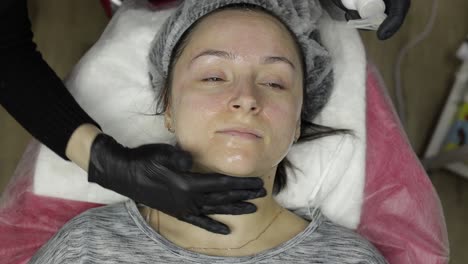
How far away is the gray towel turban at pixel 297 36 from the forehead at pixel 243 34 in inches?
0.9

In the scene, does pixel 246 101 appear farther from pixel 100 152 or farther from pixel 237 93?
pixel 100 152

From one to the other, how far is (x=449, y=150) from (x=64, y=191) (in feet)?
3.67

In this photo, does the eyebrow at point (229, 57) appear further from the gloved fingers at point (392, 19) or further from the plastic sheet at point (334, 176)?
the plastic sheet at point (334, 176)

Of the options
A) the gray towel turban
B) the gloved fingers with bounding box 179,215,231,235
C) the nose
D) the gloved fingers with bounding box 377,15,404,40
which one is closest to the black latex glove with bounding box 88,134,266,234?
the gloved fingers with bounding box 179,215,231,235

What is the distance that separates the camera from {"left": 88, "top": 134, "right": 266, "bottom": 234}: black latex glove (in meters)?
0.93

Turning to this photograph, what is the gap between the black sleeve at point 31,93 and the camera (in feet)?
3.57

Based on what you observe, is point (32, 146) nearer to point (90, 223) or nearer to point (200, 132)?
point (90, 223)

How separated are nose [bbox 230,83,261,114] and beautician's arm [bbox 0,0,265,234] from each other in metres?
0.12

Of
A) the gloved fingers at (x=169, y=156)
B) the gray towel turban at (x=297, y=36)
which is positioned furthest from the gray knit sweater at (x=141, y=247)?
the gray towel turban at (x=297, y=36)

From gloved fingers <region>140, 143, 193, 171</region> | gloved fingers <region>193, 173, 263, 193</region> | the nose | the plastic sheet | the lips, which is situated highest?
the nose

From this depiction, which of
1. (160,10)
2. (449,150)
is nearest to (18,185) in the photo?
(160,10)

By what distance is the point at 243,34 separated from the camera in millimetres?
1008

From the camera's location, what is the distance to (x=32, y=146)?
1274 millimetres

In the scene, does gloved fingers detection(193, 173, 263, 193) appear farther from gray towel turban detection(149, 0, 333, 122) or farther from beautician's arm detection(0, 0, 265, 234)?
gray towel turban detection(149, 0, 333, 122)
